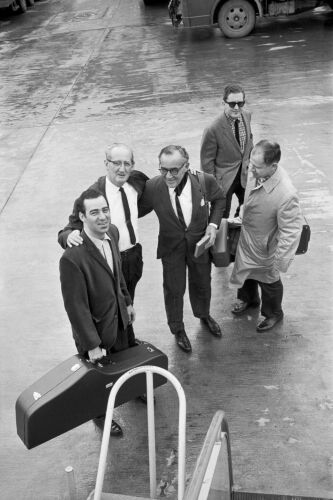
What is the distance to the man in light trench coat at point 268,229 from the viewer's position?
4.94m

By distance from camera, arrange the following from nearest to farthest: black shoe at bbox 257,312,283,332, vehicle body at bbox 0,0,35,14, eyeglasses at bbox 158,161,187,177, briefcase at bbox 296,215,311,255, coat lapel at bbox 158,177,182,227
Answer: eyeglasses at bbox 158,161,187,177 < coat lapel at bbox 158,177,182,227 < briefcase at bbox 296,215,311,255 < black shoe at bbox 257,312,283,332 < vehicle body at bbox 0,0,35,14

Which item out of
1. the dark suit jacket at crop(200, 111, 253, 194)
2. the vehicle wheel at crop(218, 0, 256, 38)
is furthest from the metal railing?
the vehicle wheel at crop(218, 0, 256, 38)

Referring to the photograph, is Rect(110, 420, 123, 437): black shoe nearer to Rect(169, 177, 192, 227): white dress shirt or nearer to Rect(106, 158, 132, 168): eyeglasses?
Rect(169, 177, 192, 227): white dress shirt

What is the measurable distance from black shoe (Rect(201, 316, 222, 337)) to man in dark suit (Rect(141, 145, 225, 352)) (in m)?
0.14

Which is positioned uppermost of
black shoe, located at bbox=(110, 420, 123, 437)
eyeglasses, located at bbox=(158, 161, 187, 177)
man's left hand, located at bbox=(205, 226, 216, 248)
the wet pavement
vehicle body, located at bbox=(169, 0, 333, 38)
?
eyeglasses, located at bbox=(158, 161, 187, 177)

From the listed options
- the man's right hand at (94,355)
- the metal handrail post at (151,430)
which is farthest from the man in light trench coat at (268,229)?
the metal handrail post at (151,430)

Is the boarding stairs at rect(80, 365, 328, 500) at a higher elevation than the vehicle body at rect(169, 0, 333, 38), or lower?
higher

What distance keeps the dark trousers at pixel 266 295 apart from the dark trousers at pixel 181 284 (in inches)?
17.8

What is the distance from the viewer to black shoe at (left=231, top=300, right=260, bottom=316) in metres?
5.79

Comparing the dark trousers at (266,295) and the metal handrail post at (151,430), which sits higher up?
the metal handrail post at (151,430)

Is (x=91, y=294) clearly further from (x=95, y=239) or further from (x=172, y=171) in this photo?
(x=172, y=171)

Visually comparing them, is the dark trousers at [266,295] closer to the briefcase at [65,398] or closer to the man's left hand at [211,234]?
the man's left hand at [211,234]

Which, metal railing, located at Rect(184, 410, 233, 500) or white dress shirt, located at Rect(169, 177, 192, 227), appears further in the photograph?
white dress shirt, located at Rect(169, 177, 192, 227)

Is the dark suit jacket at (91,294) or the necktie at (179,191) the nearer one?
the dark suit jacket at (91,294)
